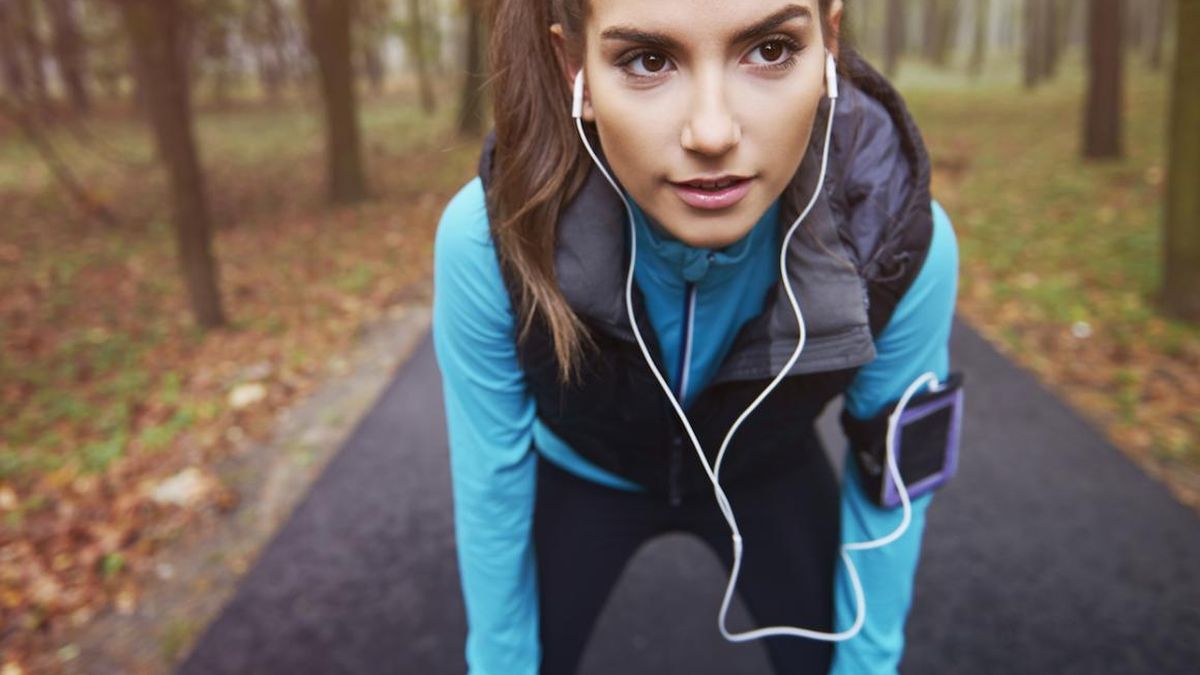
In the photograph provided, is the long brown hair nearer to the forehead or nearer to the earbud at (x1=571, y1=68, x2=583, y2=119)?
the earbud at (x1=571, y1=68, x2=583, y2=119)

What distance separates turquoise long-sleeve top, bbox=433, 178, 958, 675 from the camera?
1492mm

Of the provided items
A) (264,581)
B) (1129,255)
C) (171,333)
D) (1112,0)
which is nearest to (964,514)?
(264,581)

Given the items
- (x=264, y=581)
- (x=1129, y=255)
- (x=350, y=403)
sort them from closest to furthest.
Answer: (x=264, y=581), (x=350, y=403), (x=1129, y=255)

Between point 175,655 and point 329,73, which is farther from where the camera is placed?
point 329,73

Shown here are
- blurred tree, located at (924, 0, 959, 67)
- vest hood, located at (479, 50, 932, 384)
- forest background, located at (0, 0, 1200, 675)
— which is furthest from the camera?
blurred tree, located at (924, 0, 959, 67)

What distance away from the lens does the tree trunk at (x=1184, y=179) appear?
483 cm

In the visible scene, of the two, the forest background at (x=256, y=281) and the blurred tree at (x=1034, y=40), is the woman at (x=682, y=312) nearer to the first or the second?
the forest background at (x=256, y=281)

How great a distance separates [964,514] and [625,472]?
238 cm

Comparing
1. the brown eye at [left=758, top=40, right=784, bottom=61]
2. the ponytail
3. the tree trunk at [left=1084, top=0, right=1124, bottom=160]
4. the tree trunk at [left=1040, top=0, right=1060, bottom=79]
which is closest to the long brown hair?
the ponytail

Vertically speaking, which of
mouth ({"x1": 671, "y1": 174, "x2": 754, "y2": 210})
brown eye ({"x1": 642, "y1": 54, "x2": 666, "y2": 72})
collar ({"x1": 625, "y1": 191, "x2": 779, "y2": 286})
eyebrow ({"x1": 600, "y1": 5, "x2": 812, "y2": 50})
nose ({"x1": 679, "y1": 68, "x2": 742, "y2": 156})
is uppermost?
eyebrow ({"x1": 600, "y1": 5, "x2": 812, "y2": 50})

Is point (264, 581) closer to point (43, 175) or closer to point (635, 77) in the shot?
point (635, 77)

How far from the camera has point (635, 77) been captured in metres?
1.21

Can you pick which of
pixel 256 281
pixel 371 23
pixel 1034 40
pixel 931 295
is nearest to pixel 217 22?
pixel 371 23

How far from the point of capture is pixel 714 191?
4.08ft
